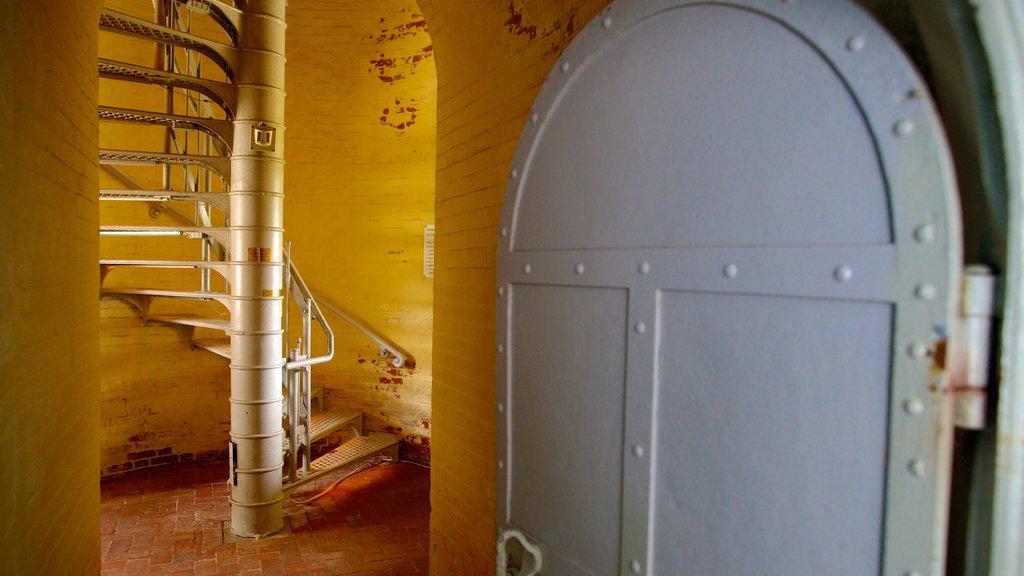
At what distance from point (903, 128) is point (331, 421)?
5746 millimetres

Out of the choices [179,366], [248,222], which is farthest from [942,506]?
[179,366]

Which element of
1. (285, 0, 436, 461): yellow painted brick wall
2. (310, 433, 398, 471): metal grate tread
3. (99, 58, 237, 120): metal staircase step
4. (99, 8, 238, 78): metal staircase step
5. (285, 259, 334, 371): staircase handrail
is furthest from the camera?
(285, 0, 436, 461): yellow painted brick wall

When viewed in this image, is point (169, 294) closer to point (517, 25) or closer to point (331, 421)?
point (331, 421)

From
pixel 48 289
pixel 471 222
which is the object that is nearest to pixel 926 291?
pixel 471 222

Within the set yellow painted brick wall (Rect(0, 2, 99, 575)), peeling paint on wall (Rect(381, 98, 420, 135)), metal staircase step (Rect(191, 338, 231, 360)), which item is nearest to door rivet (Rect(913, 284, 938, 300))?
yellow painted brick wall (Rect(0, 2, 99, 575))

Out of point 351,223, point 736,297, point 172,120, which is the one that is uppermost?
point 172,120

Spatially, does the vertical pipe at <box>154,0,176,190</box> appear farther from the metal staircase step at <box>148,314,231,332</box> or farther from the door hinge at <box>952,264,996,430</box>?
the door hinge at <box>952,264,996,430</box>

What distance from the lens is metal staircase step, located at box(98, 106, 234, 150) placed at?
3.83m

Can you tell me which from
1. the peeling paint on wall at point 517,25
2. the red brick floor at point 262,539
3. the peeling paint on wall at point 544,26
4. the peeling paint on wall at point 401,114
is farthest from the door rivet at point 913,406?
the peeling paint on wall at point 401,114

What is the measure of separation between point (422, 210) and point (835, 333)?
218 inches

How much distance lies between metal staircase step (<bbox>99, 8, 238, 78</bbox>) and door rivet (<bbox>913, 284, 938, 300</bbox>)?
3958 mm

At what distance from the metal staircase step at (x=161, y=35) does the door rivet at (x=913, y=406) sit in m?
4.01

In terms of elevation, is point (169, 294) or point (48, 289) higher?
point (48, 289)

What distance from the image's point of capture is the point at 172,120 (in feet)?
13.3
